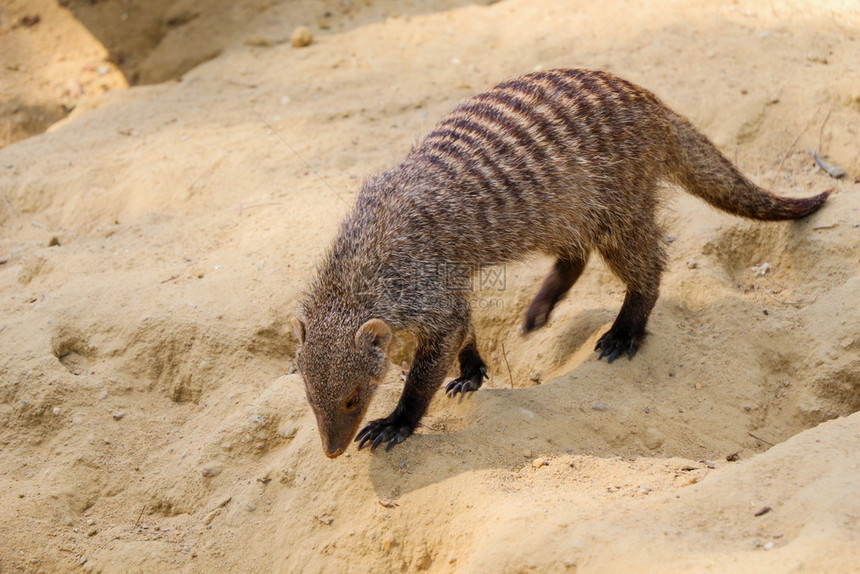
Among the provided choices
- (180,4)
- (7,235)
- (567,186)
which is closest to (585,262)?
(567,186)

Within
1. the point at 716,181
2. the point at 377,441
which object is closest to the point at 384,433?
the point at 377,441

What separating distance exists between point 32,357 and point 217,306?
816 mm

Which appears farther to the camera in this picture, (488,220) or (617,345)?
(617,345)

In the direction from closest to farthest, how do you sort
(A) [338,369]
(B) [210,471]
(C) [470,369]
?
1. (A) [338,369]
2. (B) [210,471]
3. (C) [470,369]

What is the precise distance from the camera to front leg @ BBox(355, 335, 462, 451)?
279 centimetres

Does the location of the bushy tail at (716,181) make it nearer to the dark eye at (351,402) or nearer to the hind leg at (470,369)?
the hind leg at (470,369)

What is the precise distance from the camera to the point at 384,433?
2756mm

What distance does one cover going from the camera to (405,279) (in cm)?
276

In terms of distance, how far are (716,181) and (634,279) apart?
2.04 feet

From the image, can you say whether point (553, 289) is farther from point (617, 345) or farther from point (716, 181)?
point (716, 181)

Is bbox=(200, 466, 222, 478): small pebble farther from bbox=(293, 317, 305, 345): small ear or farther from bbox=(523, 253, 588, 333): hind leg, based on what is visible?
bbox=(523, 253, 588, 333): hind leg

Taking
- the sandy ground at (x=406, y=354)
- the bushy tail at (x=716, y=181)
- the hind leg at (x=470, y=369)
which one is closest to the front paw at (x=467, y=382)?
the hind leg at (x=470, y=369)

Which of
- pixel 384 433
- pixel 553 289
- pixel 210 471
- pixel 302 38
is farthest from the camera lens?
pixel 302 38

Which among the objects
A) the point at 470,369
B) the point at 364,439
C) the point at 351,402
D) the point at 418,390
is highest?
the point at 351,402
